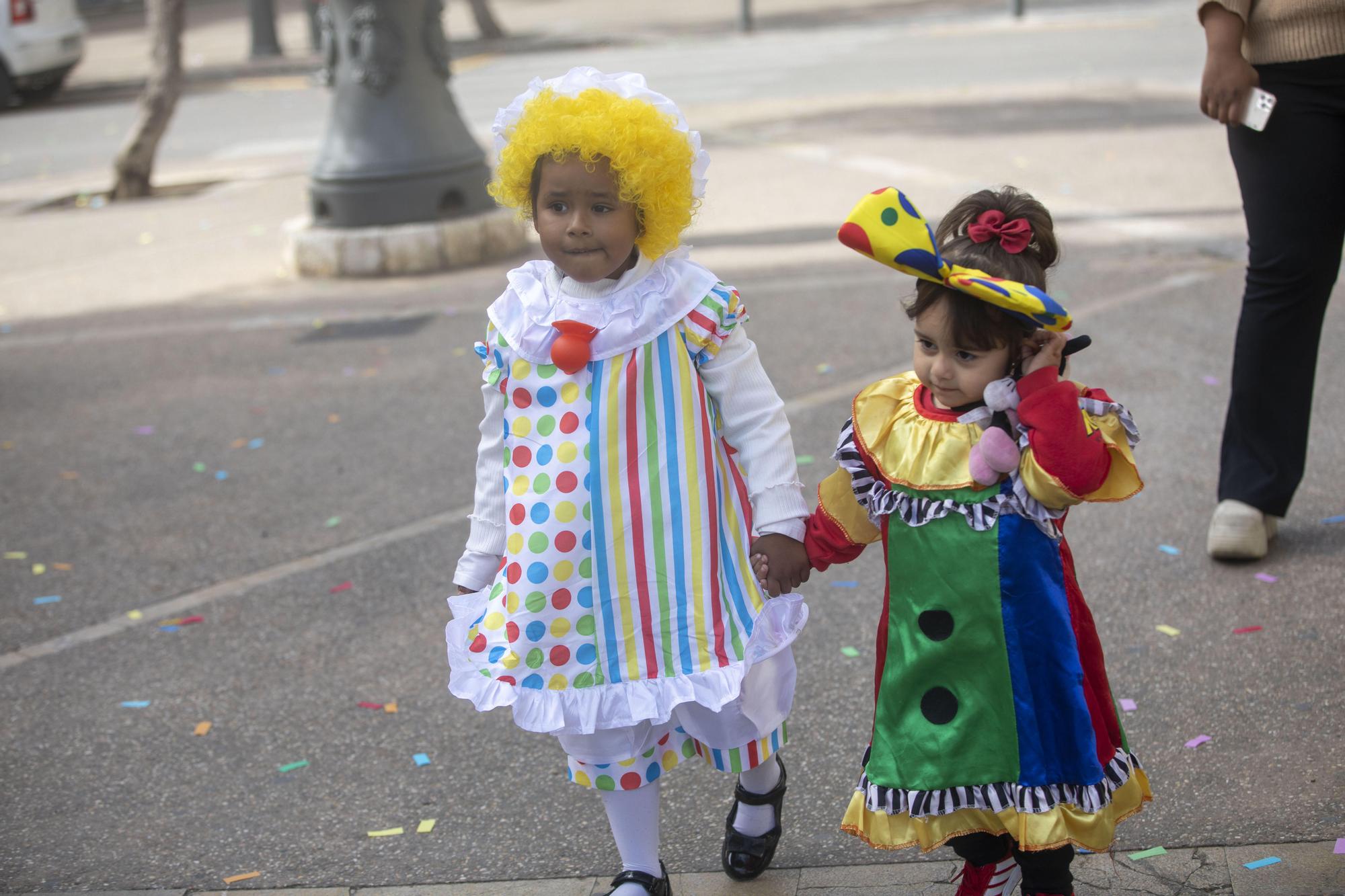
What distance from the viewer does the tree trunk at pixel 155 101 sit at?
34.4ft

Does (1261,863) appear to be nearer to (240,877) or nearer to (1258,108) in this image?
(1258,108)

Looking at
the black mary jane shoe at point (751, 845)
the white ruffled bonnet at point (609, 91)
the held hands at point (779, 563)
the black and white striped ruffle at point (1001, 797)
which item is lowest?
the black mary jane shoe at point (751, 845)

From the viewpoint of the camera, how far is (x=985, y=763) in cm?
221

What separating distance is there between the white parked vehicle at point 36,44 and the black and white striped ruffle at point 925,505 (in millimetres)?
16653

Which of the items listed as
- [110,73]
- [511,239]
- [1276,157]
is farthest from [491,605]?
[110,73]

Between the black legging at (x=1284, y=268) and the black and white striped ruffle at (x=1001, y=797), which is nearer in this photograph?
the black and white striped ruffle at (x=1001, y=797)

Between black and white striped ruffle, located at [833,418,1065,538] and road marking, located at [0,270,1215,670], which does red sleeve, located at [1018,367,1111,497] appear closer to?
black and white striped ruffle, located at [833,418,1065,538]

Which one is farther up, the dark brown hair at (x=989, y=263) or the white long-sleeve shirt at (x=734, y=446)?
the dark brown hair at (x=989, y=263)

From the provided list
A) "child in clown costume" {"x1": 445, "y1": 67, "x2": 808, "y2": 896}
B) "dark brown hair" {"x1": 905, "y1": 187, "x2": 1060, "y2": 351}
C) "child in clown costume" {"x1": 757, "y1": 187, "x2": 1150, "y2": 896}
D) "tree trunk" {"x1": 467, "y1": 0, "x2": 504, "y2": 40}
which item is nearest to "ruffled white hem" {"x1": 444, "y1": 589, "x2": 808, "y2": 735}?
"child in clown costume" {"x1": 445, "y1": 67, "x2": 808, "y2": 896}

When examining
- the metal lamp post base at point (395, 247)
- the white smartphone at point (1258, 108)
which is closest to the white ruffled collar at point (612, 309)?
the white smartphone at point (1258, 108)

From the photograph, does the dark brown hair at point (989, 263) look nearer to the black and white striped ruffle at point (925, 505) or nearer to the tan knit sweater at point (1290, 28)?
the black and white striped ruffle at point (925, 505)

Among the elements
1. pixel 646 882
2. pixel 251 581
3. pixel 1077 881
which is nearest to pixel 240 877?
pixel 646 882

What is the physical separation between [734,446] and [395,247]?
594 cm

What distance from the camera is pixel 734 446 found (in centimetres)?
253
